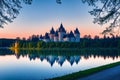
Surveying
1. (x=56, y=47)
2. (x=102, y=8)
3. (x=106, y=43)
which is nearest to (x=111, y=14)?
(x=102, y=8)

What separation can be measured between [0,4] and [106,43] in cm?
8626

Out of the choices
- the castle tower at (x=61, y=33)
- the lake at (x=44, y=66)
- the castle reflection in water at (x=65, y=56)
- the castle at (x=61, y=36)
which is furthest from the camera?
the castle tower at (x=61, y=33)

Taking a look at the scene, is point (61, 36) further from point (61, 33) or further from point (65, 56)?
point (65, 56)

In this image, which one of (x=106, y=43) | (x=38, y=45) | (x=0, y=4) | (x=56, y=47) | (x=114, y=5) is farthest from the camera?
(x=38, y=45)

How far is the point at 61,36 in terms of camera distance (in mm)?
125562

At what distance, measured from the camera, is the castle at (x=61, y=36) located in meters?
123

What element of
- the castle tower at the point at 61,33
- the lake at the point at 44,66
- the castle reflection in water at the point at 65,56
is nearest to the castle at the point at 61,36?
the castle tower at the point at 61,33

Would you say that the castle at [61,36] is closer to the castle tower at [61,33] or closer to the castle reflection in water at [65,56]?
the castle tower at [61,33]

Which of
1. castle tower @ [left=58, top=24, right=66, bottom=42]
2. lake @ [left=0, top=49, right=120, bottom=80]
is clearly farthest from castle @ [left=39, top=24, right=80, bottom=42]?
lake @ [left=0, top=49, right=120, bottom=80]

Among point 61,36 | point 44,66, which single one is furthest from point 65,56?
point 61,36

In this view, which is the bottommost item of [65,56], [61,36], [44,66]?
[65,56]

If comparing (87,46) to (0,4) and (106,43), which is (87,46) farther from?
(0,4)

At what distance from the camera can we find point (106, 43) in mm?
93438

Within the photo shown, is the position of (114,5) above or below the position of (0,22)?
above
